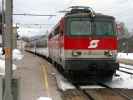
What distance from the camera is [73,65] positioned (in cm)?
1819

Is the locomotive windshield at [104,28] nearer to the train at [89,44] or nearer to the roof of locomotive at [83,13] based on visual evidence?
the train at [89,44]

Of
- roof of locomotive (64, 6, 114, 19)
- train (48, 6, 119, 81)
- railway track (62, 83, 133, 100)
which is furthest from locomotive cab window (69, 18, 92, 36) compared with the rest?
railway track (62, 83, 133, 100)

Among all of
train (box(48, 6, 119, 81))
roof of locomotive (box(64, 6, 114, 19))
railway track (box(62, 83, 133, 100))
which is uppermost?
roof of locomotive (box(64, 6, 114, 19))

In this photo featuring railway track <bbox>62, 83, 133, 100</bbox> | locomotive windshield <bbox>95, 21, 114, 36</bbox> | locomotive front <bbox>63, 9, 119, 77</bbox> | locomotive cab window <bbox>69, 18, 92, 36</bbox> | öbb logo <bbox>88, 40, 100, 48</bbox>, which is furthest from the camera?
locomotive windshield <bbox>95, 21, 114, 36</bbox>

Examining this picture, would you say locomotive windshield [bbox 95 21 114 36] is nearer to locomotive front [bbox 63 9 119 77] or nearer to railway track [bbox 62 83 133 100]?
locomotive front [bbox 63 9 119 77]

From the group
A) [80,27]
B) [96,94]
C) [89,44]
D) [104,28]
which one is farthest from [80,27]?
[96,94]

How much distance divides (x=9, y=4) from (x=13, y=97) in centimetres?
160

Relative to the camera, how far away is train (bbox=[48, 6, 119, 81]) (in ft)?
60.1

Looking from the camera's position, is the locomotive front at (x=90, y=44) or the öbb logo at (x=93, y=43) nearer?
the locomotive front at (x=90, y=44)

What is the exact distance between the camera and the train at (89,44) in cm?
1833

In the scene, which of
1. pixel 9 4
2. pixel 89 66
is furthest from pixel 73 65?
pixel 9 4

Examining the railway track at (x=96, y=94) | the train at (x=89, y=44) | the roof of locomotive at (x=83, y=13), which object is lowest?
the railway track at (x=96, y=94)

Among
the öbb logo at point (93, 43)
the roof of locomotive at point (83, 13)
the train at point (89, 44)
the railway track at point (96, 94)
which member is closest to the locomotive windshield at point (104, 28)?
the train at point (89, 44)

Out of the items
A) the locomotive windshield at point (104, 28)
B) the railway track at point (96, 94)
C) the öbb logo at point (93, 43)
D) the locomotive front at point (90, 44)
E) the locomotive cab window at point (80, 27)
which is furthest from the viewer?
the locomotive windshield at point (104, 28)
